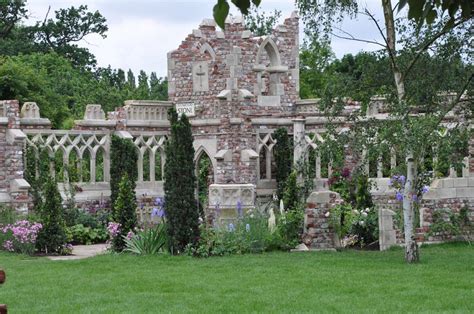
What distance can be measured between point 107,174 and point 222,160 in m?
2.78

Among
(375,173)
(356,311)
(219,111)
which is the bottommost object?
(356,311)

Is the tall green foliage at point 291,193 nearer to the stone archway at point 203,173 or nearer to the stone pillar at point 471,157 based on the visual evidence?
the stone archway at point 203,173

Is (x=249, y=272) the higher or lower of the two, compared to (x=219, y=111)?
lower

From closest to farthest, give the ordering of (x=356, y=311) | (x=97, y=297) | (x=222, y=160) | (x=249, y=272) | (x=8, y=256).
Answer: (x=356, y=311)
(x=97, y=297)
(x=249, y=272)
(x=8, y=256)
(x=222, y=160)

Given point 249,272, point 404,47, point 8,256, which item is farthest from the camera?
point 8,256

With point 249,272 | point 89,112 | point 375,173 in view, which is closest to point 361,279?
point 249,272

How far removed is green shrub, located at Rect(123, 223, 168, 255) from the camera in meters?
18.5

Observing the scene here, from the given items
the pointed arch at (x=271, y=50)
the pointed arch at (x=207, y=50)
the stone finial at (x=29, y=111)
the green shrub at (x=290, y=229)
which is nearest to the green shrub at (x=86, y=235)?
the stone finial at (x=29, y=111)

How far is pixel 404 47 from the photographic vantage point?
56.4 feet

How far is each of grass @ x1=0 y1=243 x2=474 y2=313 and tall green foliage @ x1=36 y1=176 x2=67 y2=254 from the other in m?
1.27

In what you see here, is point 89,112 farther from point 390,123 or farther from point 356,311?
point 356,311

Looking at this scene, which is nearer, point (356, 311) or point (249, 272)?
point (356, 311)

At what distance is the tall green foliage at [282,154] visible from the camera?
25.1 metres

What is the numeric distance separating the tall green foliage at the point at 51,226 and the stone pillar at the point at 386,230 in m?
5.84
